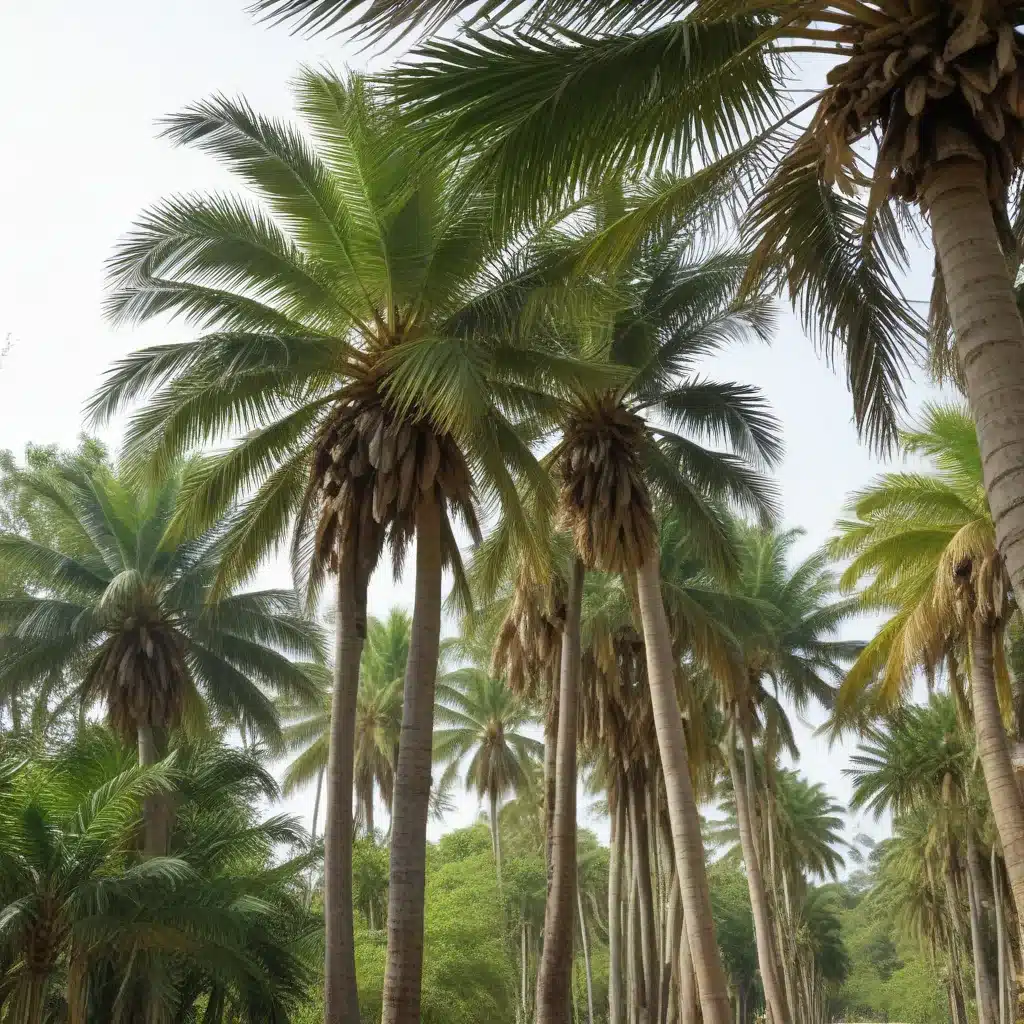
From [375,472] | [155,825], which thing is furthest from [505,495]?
[155,825]

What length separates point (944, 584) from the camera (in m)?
15.2

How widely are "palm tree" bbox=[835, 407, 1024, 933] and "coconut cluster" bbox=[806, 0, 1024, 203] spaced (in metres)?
9.98

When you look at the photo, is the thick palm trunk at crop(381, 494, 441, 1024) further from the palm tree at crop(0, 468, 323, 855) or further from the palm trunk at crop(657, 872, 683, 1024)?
the palm trunk at crop(657, 872, 683, 1024)

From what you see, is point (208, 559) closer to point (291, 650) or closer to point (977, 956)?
point (291, 650)

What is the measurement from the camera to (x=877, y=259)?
8.27 metres

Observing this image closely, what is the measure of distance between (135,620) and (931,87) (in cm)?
1853

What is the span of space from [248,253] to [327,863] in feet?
23.8

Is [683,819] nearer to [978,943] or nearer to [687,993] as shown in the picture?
[687,993]

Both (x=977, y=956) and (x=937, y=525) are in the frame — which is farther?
(x=977, y=956)

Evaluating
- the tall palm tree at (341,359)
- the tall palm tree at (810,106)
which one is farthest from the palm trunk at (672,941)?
the tall palm tree at (810,106)

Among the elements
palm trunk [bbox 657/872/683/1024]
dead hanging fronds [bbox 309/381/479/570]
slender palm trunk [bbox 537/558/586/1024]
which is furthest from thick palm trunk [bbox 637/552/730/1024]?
palm trunk [bbox 657/872/683/1024]

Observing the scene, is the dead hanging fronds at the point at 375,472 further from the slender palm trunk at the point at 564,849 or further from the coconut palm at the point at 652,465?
the slender palm trunk at the point at 564,849

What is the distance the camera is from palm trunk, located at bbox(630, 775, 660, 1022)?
2548cm

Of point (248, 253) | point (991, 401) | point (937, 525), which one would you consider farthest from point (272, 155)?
point (937, 525)
